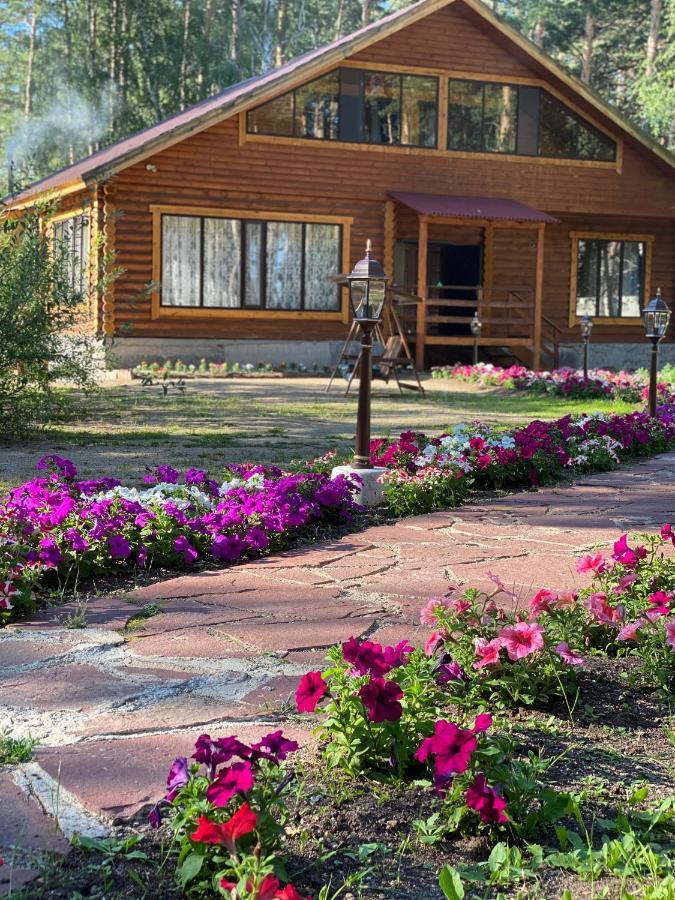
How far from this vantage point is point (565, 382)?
15.6m

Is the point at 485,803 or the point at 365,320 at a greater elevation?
the point at 365,320

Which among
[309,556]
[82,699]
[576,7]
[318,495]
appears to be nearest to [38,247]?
[318,495]

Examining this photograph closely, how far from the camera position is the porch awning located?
19.8 meters

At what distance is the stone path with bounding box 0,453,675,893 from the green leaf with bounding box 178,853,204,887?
305 millimetres

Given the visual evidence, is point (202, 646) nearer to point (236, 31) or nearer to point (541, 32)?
point (236, 31)

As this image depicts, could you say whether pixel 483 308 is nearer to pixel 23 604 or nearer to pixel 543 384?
pixel 543 384

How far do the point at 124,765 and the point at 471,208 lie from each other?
18599 mm

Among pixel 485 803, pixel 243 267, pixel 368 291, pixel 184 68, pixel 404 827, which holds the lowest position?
pixel 404 827

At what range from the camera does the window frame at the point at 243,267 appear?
19.7 m

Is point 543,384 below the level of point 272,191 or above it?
below

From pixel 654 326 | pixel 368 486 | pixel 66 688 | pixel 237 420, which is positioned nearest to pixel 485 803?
pixel 66 688

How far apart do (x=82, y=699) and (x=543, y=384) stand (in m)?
13.6

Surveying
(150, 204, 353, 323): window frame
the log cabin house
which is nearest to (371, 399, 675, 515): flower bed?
the log cabin house

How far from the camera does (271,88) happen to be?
19.7 metres
